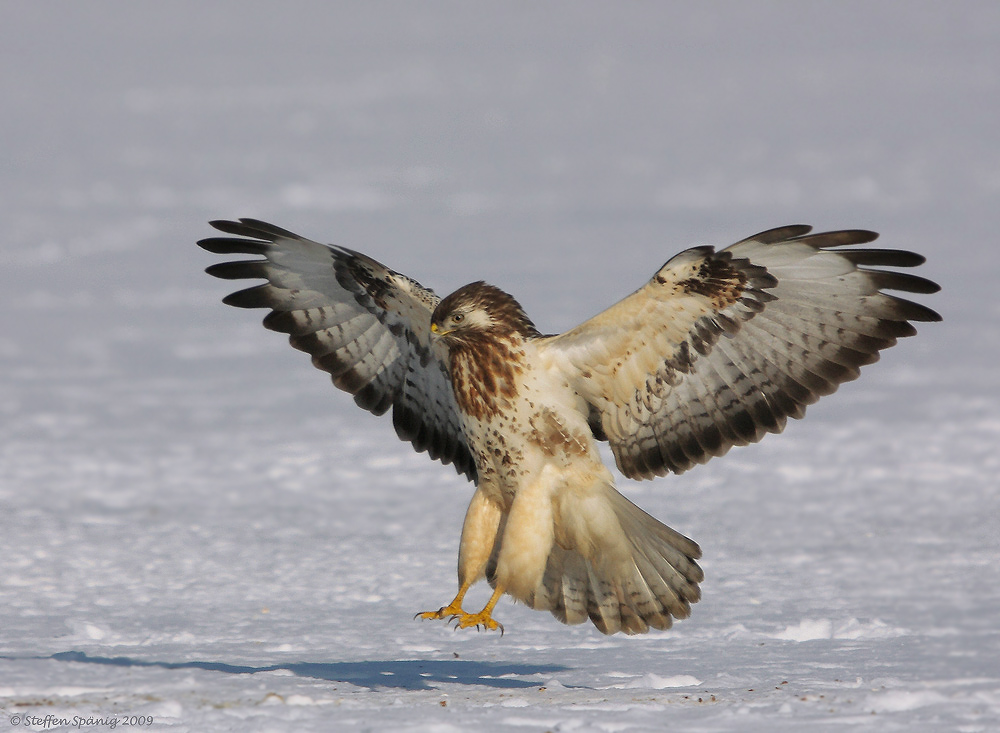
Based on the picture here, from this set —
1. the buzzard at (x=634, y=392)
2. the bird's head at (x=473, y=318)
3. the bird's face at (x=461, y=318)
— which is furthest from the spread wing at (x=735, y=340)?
the bird's face at (x=461, y=318)

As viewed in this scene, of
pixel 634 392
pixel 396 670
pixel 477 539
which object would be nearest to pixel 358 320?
pixel 477 539

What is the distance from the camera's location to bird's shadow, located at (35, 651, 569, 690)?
18.8 feet

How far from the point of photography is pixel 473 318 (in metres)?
5.77

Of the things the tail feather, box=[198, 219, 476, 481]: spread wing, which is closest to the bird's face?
box=[198, 219, 476, 481]: spread wing

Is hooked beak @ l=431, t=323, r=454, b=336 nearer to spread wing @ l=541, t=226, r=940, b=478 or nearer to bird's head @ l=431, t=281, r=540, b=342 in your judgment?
bird's head @ l=431, t=281, r=540, b=342

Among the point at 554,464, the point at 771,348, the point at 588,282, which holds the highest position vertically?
the point at 588,282

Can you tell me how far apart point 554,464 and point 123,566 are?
141 inches

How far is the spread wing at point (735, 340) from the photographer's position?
5.48 meters

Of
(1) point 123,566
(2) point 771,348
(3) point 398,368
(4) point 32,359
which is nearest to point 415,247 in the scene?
(4) point 32,359

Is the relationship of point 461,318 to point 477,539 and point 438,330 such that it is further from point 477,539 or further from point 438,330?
point 477,539

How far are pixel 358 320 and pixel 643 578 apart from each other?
78.1 inches

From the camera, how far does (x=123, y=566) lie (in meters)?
8.06

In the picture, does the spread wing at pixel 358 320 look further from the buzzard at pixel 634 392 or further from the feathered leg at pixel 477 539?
the feathered leg at pixel 477 539

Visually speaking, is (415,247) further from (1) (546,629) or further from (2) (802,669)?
(2) (802,669)
